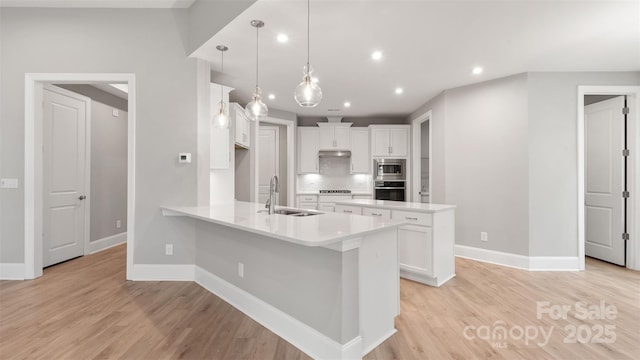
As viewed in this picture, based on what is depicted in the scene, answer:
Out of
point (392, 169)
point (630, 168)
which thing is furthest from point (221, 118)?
point (630, 168)

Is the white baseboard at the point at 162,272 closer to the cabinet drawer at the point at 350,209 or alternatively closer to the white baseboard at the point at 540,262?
the cabinet drawer at the point at 350,209

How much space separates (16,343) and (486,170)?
203 inches

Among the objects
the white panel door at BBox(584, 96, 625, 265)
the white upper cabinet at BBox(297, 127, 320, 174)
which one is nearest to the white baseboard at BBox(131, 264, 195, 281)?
the white upper cabinet at BBox(297, 127, 320, 174)

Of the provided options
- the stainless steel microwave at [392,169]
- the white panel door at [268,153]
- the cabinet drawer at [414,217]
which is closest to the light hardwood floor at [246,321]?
the cabinet drawer at [414,217]

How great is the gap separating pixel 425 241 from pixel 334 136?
3948 mm

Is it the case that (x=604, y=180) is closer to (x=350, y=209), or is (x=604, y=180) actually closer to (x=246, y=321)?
(x=350, y=209)

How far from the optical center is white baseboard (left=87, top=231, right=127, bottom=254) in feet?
15.1

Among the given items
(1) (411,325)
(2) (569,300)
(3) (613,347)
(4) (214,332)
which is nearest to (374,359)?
(1) (411,325)

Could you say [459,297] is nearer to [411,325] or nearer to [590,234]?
[411,325]

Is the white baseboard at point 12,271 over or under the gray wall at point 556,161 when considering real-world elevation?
under

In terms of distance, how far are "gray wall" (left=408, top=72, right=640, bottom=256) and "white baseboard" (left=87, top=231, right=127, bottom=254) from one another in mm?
5680

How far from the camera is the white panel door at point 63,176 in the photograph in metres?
→ 3.86

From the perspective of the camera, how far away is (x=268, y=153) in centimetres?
649

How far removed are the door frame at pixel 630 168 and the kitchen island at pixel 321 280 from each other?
3.17m
